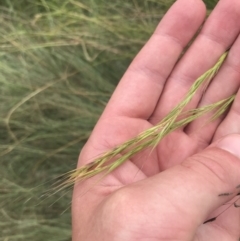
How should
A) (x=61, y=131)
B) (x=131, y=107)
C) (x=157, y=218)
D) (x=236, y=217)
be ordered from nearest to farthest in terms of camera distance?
(x=157, y=218) → (x=236, y=217) → (x=131, y=107) → (x=61, y=131)

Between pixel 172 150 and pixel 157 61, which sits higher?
pixel 157 61

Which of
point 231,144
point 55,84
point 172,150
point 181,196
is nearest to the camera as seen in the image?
point 181,196

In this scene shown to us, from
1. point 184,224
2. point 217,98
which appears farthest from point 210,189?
point 217,98

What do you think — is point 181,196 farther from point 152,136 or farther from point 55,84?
point 55,84

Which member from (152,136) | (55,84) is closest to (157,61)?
(152,136)

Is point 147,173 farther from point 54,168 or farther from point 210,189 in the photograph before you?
point 54,168

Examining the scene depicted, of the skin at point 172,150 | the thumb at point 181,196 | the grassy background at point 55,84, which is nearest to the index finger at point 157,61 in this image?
the skin at point 172,150

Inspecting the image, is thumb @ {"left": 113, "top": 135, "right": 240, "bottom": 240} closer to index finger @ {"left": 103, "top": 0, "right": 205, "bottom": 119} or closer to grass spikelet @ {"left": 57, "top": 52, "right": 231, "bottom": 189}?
grass spikelet @ {"left": 57, "top": 52, "right": 231, "bottom": 189}

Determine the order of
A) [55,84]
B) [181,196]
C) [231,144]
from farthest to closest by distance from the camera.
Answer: [55,84] → [231,144] → [181,196]

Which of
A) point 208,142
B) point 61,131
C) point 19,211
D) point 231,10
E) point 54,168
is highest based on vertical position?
point 231,10
